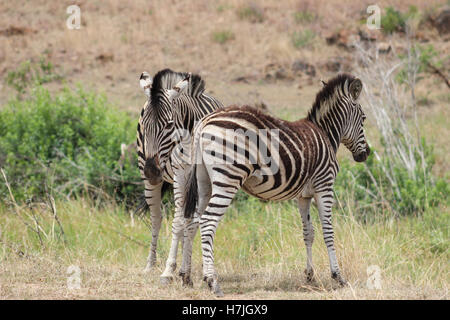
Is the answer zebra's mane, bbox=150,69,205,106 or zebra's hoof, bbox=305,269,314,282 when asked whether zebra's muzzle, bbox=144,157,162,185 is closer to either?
zebra's mane, bbox=150,69,205,106

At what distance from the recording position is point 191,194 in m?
6.14

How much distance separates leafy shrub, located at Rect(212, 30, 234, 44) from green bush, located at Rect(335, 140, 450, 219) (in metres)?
11.9

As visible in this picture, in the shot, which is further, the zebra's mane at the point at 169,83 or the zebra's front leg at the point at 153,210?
the zebra's front leg at the point at 153,210

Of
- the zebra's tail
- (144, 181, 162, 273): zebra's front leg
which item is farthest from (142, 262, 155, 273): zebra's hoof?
the zebra's tail

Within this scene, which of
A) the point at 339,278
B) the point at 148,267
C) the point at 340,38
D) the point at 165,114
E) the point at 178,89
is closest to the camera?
the point at 165,114

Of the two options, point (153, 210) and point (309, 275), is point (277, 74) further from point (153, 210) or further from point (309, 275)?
point (309, 275)

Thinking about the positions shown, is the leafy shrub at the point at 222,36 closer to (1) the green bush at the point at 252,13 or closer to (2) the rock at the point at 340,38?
(1) the green bush at the point at 252,13

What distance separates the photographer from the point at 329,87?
7066mm

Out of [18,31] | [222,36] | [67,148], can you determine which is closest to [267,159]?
[67,148]

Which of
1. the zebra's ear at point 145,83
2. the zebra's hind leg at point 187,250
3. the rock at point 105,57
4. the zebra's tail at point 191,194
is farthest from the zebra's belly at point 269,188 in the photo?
the rock at point 105,57

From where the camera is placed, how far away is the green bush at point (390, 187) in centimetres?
1059

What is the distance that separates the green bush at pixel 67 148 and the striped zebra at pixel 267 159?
4820 mm

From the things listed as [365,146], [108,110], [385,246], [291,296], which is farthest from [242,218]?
[108,110]

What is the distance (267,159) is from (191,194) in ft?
2.72
